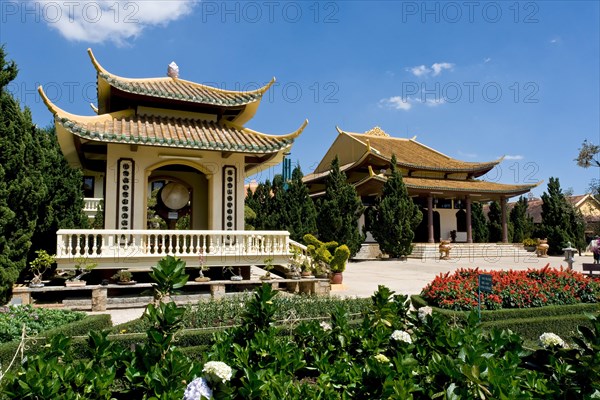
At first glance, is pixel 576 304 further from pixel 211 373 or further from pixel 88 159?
pixel 88 159

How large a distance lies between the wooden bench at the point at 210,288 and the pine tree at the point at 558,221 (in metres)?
28.0

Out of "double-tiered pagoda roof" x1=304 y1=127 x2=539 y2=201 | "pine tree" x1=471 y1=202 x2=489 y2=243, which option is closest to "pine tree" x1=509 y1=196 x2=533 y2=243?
"pine tree" x1=471 y1=202 x2=489 y2=243

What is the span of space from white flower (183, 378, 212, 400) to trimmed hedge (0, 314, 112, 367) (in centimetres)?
275

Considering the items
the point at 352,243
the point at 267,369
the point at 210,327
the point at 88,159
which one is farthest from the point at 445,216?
the point at 267,369

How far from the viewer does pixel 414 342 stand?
4453mm

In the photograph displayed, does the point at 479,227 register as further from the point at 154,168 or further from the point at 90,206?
the point at 154,168

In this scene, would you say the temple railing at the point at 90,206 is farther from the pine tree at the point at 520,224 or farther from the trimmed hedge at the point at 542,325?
the pine tree at the point at 520,224

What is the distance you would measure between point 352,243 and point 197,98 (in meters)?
14.3

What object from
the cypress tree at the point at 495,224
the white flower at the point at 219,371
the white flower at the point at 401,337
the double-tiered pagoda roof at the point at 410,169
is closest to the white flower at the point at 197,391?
the white flower at the point at 219,371

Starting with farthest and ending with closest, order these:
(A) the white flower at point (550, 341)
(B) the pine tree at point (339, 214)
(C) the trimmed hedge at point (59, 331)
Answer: (B) the pine tree at point (339, 214), (C) the trimmed hedge at point (59, 331), (A) the white flower at point (550, 341)

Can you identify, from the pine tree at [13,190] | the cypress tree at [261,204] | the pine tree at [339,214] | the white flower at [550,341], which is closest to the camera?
the white flower at [550,341]

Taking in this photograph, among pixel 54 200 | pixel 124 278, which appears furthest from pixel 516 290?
pixel 54 200

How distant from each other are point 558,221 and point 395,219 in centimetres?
1666

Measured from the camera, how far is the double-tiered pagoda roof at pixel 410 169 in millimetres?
29547
